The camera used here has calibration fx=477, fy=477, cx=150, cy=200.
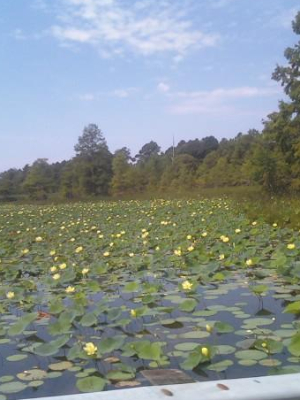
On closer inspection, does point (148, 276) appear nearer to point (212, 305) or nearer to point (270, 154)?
point (212, 305)

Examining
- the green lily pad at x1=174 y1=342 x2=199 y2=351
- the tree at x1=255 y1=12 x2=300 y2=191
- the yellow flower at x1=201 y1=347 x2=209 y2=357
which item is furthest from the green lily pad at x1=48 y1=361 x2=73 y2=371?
the tree at x1=255 y1=12 x2=300 y2=191

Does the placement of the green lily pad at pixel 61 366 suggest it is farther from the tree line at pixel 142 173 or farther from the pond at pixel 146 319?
the tree line at pixel 142 173

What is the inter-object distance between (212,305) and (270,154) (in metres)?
15.9

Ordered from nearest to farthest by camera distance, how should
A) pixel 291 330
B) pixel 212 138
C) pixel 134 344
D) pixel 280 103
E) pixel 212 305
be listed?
pixel 134 344
pixel 291 330
pixel 212 305
pixel 280 103
pixel 212 138

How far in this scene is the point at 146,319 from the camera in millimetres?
2686

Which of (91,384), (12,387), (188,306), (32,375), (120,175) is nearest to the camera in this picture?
(91,384)

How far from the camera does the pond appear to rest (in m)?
1.93

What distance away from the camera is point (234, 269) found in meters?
3.89

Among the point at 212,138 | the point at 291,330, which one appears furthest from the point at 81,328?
the point at 212,138

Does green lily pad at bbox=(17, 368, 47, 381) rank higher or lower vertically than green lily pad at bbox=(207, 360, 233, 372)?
lower

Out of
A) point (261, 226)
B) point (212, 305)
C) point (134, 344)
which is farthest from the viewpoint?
point (261, 226)

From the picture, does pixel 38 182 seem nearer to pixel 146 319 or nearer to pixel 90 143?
pixel 90 143

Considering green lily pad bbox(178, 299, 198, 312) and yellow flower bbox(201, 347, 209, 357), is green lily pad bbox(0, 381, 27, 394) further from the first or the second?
green lily pad bbox(178, 299, 198, 312)

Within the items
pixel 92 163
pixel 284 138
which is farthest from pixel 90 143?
pixel 284 138
